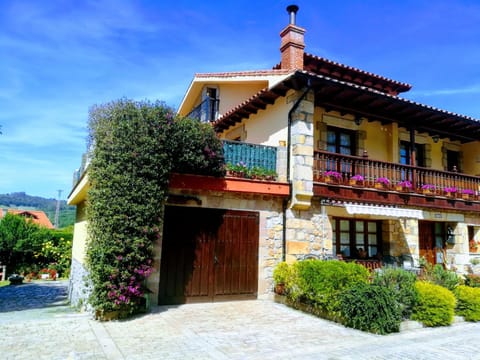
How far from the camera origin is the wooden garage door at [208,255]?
9523mm

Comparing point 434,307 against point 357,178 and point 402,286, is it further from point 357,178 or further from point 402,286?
point 357,178

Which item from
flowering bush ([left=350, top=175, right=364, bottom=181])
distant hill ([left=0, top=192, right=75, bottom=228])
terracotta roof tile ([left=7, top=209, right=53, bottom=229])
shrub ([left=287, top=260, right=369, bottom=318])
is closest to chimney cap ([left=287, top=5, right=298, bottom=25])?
flowering bush ([left=350, top=175, right=364, bottom=181])

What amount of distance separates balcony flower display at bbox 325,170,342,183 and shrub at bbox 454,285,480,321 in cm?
469

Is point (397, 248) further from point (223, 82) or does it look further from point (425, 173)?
point (223, 82)

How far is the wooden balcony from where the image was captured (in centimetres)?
1173

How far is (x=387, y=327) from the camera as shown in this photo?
738cm

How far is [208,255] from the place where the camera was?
1001 centimetres

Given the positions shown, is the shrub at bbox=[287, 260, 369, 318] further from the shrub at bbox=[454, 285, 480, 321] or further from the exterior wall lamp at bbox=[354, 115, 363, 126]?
the exterior wall lamp at bbox=[354, 115, 363, 126]

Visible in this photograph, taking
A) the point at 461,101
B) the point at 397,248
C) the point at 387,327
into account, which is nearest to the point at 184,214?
the point at 387,327

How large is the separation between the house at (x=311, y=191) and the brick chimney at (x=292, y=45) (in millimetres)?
43

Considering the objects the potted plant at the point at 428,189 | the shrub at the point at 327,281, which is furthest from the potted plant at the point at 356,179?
the shrub at the point at 327,281

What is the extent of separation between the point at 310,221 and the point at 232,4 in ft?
24.4

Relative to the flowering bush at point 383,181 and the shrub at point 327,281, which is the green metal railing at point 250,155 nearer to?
the shrub at point 327,281

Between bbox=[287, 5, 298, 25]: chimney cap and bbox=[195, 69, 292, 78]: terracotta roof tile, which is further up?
bbox=[287, 5, 298, 25]: chimney cap
